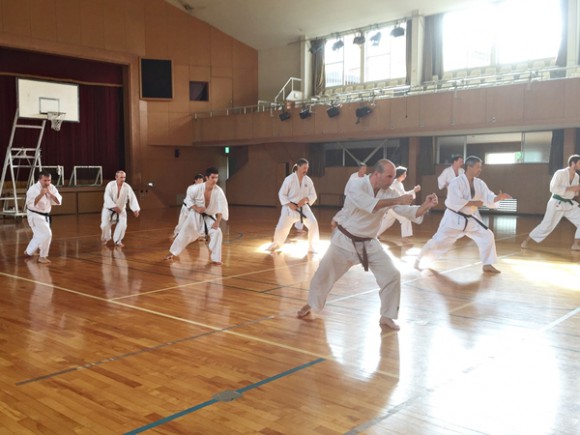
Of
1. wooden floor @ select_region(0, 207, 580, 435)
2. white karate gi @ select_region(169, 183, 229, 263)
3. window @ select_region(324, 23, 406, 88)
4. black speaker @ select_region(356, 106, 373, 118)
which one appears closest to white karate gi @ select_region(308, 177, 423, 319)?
wooden floor @ select_region(0, 207, 580, 435)

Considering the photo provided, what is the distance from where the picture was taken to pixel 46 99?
17.3 metres

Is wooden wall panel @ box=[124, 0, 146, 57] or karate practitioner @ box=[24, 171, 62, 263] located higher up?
wooden wall panel @ box=[124, 0, 146, 57]

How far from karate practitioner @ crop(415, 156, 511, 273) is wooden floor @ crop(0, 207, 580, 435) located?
0.39 metres

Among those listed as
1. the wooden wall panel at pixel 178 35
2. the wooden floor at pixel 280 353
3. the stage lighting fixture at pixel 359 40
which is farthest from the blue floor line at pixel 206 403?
the wooden wall panel at pixel 178 35

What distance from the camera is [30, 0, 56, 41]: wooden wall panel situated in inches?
665

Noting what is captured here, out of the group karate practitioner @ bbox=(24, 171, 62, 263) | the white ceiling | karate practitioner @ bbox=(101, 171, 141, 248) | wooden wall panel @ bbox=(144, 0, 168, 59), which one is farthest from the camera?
wooden wall panel @ bbox=(144, 0, 168, 59)

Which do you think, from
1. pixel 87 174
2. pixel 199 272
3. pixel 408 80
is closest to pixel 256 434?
pixel 199 272

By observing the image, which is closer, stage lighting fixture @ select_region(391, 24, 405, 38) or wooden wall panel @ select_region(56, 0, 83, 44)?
stage lighting fixture @ select_region(391, 24, 405, 38)

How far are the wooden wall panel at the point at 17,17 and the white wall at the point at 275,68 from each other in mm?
8766

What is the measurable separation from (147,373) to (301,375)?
37.8 inches

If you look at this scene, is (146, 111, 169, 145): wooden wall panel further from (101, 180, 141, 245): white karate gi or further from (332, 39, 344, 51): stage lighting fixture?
(101, 180, 141, 245): white karate gi

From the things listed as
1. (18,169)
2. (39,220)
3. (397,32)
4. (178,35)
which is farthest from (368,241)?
(178,35)

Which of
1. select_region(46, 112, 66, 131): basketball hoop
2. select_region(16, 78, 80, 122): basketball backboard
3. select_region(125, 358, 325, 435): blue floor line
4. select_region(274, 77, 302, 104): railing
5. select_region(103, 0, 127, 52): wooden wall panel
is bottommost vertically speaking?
select_region(125, 358, 325, 435): blue floor line

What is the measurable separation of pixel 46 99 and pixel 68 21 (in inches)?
107
